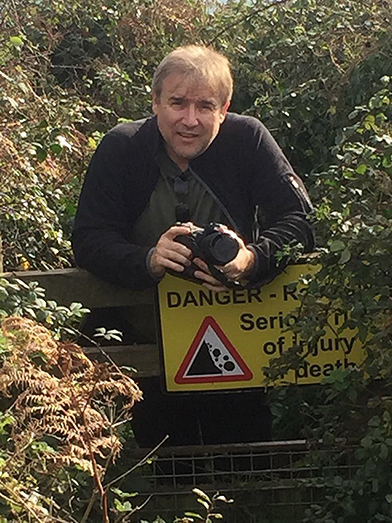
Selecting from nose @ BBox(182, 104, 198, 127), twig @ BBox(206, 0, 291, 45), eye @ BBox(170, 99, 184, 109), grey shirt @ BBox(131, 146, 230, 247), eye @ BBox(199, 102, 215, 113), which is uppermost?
twig @ BBox(206, 0, 291, 45)

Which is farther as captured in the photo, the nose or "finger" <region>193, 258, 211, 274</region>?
the nose

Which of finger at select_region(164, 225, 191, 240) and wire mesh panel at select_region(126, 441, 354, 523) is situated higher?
finger at select_region(164, 225, 191, 240)

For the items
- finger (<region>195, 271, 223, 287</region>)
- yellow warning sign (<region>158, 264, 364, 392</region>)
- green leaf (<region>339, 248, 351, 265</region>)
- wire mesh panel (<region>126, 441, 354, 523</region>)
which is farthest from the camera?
wire mesh panel (<region>126, 441, 354, 523</region>)

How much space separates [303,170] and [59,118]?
71.4 inches

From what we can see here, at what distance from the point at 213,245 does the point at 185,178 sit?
616 millimetres

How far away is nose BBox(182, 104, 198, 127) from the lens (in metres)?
4.91

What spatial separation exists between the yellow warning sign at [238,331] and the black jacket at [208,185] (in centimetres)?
24

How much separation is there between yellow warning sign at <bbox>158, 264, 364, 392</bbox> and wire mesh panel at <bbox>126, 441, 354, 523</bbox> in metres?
0.37

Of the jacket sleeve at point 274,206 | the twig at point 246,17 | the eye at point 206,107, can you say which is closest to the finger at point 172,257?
the jacket sleeve at point 274,206

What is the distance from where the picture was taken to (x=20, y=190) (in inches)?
212

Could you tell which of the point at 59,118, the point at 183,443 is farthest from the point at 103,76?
the point at 183,443

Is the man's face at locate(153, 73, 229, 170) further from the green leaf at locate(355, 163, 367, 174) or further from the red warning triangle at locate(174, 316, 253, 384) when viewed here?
the green leaf at locate(355, 163, 367, 174)

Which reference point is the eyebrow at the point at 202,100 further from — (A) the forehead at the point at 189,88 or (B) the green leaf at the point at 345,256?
(B) the green leaf at the point at 345,256

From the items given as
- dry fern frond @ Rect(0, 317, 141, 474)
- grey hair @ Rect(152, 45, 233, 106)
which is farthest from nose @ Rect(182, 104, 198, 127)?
dry fern frond @ Rect(0, 317, 141, 474)
